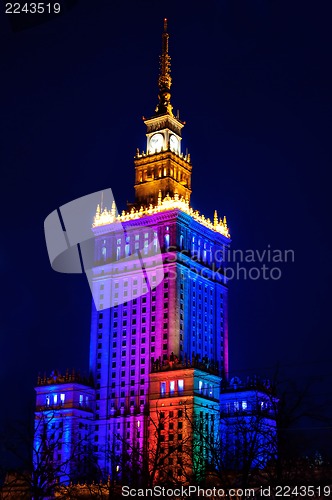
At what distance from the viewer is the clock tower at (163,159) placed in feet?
511

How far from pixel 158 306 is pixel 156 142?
35506 millimetres

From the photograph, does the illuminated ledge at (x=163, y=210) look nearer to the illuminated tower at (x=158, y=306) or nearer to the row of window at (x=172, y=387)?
the illuminated tower at (x=158, y=306)

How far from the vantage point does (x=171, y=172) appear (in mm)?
155750

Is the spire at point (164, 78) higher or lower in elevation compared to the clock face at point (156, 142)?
higher

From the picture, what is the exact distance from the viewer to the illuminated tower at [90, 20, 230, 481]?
133 m

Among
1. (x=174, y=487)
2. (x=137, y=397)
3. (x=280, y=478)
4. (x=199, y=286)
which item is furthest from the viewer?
(x=199, y=286)

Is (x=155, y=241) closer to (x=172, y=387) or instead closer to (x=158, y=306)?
(x=158, y=306)

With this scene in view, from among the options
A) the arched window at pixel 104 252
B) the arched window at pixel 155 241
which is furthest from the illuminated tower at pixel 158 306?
the arched window at pixel 155 241

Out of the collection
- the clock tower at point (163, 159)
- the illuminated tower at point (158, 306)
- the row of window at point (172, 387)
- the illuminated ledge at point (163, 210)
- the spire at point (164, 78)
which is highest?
the spire at point (164, 78)

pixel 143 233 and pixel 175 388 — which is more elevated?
pixel 143 233

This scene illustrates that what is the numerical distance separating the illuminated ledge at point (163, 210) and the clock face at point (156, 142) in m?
13.2

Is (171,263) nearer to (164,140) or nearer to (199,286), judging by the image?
(199,286)

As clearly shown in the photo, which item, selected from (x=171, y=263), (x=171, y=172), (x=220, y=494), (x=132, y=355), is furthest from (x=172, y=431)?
(x=220, y=494)

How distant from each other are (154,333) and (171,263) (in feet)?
41.1
